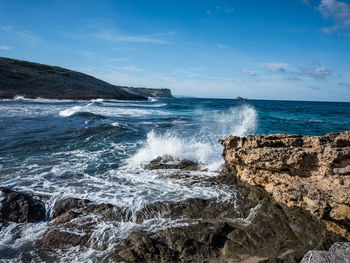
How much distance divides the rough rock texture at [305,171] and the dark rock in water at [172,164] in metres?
1.56

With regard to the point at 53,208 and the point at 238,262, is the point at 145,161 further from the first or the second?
the point at 238,262

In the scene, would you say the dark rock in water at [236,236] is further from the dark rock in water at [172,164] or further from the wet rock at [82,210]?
the dark rock in water at [172,164]

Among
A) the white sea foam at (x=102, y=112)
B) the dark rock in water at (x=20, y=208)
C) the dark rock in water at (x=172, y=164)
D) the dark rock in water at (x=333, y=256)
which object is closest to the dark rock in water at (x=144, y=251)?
the dark rock in water at (x=333, y=256)

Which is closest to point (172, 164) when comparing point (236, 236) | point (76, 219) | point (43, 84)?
point (76, 219)

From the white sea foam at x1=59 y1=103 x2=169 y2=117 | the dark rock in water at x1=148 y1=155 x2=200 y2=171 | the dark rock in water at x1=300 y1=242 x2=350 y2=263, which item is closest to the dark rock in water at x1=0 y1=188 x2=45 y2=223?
the dark rock in water at x1=148 y1=155 x2=200 y2=171

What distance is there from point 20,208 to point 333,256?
15.7 ft

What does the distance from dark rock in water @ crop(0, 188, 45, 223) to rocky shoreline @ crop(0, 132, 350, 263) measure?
0.02 metres

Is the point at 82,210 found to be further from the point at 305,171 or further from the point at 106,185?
the point at 305,171

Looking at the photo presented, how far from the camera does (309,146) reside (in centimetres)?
431

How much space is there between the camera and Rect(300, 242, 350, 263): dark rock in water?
2365mm

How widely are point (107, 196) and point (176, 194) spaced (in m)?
1.46

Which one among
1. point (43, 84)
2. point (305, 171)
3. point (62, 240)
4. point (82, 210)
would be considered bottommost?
point (62, 240)

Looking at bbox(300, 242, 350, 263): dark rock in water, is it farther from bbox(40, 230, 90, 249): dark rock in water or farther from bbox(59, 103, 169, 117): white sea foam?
bbox(59, 103, 169, 117): white sea foam

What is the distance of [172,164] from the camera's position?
21.1ft
